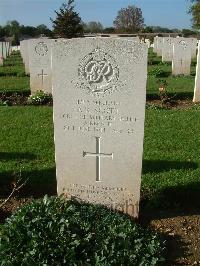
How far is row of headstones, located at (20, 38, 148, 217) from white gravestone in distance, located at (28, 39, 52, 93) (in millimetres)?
6479

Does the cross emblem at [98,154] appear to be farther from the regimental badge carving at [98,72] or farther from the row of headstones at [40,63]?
the row of headstones at [40,63]

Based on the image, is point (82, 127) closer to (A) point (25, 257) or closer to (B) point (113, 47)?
(B) point (113, 47)

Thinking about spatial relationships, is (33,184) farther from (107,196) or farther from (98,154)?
(98,154)

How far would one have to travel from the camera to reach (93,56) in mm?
4188

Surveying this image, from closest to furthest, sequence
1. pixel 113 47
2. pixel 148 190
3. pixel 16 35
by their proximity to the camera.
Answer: pixel 113 47 → pixel 148 190 → pixel 16 35

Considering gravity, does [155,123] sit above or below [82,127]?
below

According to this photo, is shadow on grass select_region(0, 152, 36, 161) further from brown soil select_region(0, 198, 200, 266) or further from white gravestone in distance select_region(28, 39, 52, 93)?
white gravestone in distance select_region(28, 39, 52, 93)

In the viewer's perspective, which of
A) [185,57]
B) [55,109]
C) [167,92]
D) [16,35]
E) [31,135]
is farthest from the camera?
[16,35]

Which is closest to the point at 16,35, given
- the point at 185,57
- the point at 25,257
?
the point at 185,57

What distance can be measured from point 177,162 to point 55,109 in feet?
8.31

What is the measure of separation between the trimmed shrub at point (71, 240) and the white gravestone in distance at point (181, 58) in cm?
1232

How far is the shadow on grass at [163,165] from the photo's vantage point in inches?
234

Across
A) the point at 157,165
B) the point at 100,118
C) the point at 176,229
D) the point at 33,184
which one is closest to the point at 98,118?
the point at 100,118

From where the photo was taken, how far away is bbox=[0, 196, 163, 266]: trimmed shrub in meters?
3.81
